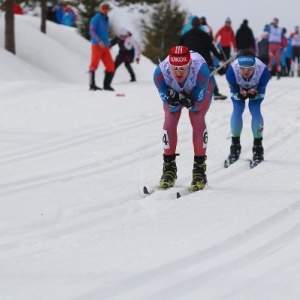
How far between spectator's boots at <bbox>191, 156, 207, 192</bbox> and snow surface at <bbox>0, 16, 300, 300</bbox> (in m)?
0.17

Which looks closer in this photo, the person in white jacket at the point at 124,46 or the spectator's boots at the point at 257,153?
the spectator's boots at the point at 257,153

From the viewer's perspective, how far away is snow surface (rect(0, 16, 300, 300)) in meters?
4.79

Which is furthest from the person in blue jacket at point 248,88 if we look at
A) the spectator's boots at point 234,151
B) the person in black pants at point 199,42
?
the person in black pants at point 199,42

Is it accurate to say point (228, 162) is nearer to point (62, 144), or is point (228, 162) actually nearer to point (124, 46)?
point (62, 144)

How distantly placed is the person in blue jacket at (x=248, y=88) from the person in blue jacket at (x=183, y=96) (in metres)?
1.32

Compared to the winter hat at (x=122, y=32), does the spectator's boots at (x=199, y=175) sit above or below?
above

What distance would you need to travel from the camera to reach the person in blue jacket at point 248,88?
9305mm

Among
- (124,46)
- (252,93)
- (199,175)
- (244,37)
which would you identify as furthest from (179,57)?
(244,37)

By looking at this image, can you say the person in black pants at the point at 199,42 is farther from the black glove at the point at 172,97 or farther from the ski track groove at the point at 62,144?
the black glove at the point at 172,97

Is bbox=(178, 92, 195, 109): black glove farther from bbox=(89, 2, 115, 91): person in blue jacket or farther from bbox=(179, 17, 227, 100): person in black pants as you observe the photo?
bbox=(89, 2, 115, 91): person in blue jacket

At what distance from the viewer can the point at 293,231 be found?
19.7 feet

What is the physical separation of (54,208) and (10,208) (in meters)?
0.41

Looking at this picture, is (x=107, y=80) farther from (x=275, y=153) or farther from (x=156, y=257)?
(x=156, y=257)

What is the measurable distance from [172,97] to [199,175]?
0.81 metres
